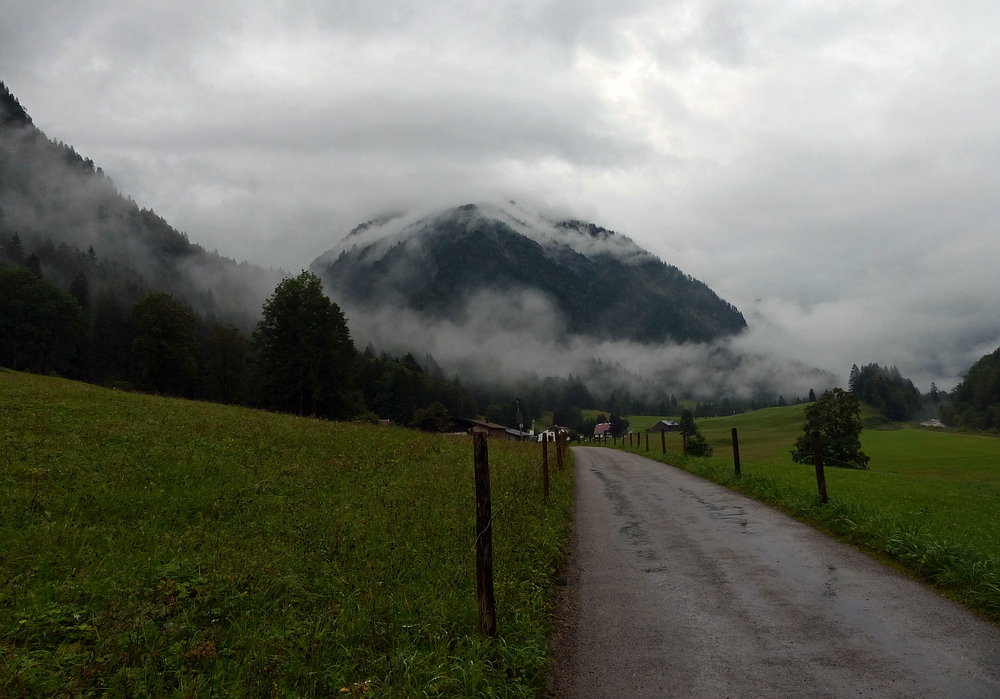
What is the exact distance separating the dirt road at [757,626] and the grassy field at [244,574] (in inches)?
28.5

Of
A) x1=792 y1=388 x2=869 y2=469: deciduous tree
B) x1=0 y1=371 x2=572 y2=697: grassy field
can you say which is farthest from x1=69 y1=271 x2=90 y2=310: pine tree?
x1=792 y1=388 x2=869 y2=469: deciduous tree

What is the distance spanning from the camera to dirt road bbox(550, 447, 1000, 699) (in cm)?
553

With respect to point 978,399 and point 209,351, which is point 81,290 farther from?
point 978,399

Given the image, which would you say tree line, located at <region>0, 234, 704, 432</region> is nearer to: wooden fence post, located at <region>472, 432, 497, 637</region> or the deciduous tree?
the deciduous tree

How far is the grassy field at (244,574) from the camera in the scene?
5.66m

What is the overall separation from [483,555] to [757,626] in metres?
3.20

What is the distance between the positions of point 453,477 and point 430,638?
464 inches

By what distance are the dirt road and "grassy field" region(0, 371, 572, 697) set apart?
72cm

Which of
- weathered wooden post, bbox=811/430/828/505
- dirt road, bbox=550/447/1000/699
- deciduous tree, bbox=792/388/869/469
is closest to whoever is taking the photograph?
→ dirt road, bbox=550/447/1000/699

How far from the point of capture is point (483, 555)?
6.63 m

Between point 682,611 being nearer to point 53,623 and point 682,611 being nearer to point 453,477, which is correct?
point 53,623

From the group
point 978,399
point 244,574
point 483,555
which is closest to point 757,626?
point 483,555

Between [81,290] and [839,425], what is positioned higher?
[81,290]

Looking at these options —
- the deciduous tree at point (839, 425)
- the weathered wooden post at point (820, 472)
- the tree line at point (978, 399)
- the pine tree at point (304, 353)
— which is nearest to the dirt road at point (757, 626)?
the weathered wooden post at point (820, 472)
